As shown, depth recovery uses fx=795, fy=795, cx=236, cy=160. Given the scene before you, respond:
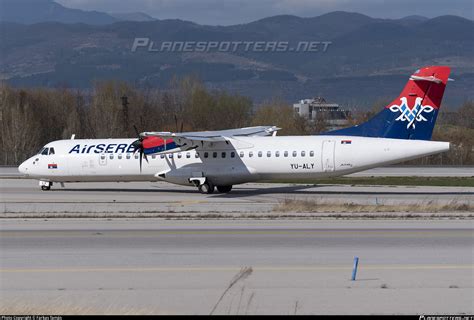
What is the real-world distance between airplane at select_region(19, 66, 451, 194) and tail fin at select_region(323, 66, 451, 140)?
43mm

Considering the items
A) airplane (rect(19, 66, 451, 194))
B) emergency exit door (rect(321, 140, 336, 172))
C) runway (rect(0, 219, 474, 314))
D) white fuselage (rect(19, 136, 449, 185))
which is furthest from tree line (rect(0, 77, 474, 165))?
runway (rect(0, 219, 474, 314))

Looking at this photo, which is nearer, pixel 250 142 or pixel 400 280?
pixel 400 280

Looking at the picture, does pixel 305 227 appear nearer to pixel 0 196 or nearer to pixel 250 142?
pixel 250 142

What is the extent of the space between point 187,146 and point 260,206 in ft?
25.5

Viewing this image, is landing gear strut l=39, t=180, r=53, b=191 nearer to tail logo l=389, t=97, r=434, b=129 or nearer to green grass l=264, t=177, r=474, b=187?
green grass l=264, t=177, r=474, b=187

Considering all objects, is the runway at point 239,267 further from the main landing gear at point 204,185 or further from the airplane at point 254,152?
the main landing gear at point 204,185

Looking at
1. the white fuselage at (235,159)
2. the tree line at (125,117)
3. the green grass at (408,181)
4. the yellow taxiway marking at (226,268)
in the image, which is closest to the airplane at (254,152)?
the white fuselage at (235,159)

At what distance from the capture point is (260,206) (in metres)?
31.5

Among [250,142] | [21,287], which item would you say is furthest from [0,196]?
[21,287]

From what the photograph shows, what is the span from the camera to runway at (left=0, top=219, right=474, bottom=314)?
14078 millimetres

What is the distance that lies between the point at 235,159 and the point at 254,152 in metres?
1.05

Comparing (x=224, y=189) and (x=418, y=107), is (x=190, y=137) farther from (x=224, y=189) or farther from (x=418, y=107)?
(x=418, y=107)

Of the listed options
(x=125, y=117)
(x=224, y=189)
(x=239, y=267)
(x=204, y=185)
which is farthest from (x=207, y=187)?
(x=125, y=117)

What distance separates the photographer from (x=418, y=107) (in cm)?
3494
